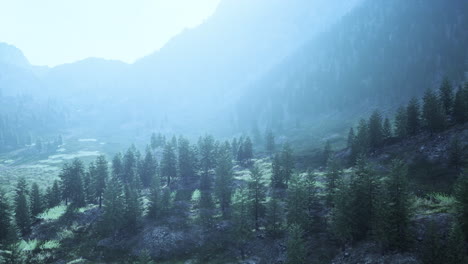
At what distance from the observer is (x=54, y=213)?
2672 inches

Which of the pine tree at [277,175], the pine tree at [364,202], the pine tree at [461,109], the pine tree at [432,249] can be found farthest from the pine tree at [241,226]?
the pine tree at [461,109]

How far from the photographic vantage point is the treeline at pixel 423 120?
63875 mm

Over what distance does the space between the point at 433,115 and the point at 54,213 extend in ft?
337

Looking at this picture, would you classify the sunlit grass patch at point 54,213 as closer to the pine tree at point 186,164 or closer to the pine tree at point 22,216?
the pine tree at point 22,216

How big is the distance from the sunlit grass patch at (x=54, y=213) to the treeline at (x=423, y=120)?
81166 millimetres

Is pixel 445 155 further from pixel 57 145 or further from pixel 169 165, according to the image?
pixel 57 145

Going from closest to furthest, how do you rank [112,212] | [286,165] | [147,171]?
[112,212] < [286,165] < [147,171]

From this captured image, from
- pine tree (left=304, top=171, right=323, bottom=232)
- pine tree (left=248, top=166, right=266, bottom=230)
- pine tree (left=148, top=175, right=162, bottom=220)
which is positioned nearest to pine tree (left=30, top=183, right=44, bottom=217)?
pine tree (left=148, top=175, right=162, bottom=220)

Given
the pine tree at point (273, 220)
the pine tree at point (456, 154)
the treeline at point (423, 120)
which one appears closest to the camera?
the pine tree at point (273, 220)

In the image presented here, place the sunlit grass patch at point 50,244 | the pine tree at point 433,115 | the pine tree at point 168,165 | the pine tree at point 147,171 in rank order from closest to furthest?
1. the sunlit grass patch at point 50,244
2. the pine tree at point 433,115
3. the pine tree at point 168,165
4. the pine tree at point 147,171

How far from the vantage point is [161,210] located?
6150cm

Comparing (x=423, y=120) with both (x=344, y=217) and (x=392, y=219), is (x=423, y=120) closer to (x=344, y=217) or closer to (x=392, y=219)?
(x=344, y=217)

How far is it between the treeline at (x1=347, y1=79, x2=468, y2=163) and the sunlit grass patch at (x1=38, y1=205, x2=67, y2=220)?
81.2 m

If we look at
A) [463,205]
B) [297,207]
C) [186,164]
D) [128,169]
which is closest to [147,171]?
Result: [128,169]
